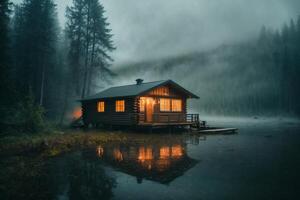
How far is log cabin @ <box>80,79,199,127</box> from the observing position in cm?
2281

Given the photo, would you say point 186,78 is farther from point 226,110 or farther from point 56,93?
point 56,93

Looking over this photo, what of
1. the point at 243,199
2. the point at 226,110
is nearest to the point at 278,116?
the point at 226,110

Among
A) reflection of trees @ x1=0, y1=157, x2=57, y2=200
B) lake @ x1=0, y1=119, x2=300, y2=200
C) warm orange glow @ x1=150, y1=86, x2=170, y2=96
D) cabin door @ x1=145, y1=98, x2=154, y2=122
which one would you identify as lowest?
lake @ x1=0, y1=119, x2=300, y2=200

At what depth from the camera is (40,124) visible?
57.1 feet

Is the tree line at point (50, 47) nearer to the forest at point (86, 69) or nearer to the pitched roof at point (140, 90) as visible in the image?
the forest at point (86, 69)

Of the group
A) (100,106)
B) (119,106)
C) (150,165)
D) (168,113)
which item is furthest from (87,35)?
(150,165)

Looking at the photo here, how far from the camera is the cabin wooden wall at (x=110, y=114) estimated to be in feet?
75.1

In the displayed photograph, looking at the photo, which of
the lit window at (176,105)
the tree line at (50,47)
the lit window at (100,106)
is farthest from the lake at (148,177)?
the tree line at (50,47)

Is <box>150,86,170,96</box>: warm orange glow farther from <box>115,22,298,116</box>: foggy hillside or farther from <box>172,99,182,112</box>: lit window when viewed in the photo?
<box>115,22,298,116</box>: foggy hillside

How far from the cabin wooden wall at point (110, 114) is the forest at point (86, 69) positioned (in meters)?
4.54

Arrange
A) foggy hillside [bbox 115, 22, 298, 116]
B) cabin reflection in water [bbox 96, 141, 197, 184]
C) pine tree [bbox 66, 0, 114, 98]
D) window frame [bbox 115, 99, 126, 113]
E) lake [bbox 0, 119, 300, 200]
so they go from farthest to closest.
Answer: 1. foggy hillside [bbox 115, 22, 298, 116]
2. pine tree [bbox 66, 0, 114, 98]
3. window frame [bbox 115, 99, 126, 113]
4. cabin reflection in water [bbox 96, 141, 197, 184]
5. lake [bbox 0, 119, 300, 200]

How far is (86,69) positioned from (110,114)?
12990mm

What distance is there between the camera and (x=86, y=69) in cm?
3509

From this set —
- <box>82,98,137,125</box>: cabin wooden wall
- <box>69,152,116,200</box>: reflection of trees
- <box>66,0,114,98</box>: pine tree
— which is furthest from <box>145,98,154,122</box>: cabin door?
<box>69,152,116,200</box>: reflection of trees
